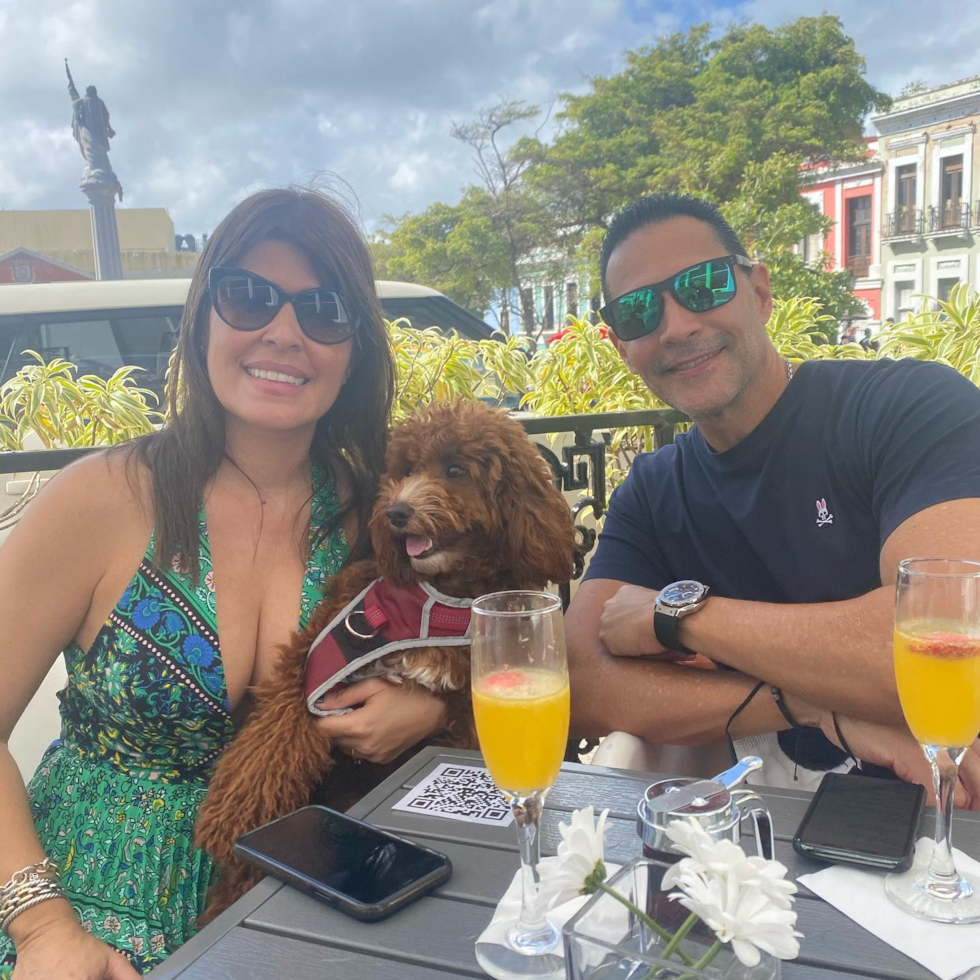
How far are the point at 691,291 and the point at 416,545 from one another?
1033mm

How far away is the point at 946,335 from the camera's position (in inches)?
152

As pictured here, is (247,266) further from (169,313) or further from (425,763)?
(169,313)

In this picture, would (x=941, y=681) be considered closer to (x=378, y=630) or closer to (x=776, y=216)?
(x=378, y=630)

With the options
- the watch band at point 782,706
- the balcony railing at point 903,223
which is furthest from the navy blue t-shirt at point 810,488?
the balcony railing at point 903,223

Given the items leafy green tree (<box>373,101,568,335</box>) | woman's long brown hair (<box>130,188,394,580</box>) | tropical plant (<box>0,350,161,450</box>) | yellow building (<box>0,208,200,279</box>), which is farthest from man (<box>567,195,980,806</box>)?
yellow building (<box>0,208,200,279</box>)

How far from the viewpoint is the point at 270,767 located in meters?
1.93

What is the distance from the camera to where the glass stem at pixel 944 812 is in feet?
3.76

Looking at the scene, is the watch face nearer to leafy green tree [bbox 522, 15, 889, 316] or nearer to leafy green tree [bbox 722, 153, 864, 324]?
leafy green tree [bbox 722, 153, 864, 324]

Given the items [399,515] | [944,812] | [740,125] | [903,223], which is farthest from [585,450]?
[903,223]

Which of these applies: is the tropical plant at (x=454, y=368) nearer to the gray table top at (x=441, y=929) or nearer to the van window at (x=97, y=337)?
the gray table top at (x=441, y=929)

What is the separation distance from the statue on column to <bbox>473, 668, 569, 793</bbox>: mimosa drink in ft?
58.0

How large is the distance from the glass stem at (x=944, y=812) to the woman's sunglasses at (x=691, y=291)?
1412mm

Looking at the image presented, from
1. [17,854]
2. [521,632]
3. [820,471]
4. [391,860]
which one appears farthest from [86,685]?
[820,471]

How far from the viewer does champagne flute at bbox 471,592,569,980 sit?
3.70 ft
